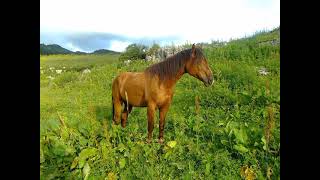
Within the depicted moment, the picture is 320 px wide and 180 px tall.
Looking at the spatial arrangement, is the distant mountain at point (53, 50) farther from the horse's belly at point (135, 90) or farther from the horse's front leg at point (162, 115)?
the horse's front leg at point (162, 115)

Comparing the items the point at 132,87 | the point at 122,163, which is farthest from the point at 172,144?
the point at 132,87

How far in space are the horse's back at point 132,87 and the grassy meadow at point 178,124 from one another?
4.0 inches

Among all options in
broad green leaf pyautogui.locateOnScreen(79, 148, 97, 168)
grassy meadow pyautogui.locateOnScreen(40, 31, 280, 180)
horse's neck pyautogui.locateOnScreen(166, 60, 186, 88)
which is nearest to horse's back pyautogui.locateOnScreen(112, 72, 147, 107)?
grassy meadow pyautogui.locateOnScreen(40, 31, 280, 180)

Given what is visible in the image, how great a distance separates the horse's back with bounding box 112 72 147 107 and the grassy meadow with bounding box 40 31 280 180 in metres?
0.10

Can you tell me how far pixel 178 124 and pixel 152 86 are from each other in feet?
1.27

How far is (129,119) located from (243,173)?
3.35ft

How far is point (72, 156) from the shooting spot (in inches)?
189

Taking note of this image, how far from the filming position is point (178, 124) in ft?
15.7

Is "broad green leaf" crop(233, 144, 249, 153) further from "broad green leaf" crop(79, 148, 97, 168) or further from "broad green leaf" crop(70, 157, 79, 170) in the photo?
"broad green leaf" crop(70, 157, 79, 170)

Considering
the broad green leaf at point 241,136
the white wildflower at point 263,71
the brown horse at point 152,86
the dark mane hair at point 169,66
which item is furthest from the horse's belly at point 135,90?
the white wildflower at point 263,71
